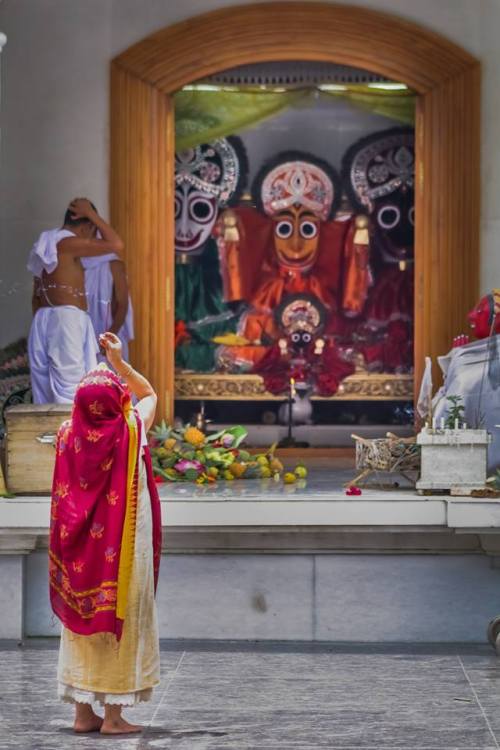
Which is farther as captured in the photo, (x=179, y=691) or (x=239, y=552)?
(x=239, y=552)

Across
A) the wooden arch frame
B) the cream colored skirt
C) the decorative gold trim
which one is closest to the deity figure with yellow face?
the decorative gold trim

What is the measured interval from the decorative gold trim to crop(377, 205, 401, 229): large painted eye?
4.89 feet

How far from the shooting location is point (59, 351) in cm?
1101

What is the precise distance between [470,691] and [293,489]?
2.50 meters

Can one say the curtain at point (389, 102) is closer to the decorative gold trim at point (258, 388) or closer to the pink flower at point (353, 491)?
the decorative gold trim at point (258, 388)

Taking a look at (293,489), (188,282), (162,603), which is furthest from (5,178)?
(162,603)

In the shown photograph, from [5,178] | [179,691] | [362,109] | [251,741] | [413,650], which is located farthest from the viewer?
[362,109]

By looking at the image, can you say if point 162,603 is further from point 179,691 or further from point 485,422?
point 485,422

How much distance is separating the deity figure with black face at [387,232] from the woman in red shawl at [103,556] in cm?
884

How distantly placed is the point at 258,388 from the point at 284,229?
161 cm

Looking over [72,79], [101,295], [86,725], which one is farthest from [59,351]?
[86,725]

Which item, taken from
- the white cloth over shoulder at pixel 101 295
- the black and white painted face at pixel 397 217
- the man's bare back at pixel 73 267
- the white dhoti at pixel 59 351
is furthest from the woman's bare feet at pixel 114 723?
the black and white painted face at pixel 397 217

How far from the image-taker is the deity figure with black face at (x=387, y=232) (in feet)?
48.0

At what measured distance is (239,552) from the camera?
8.09 m
